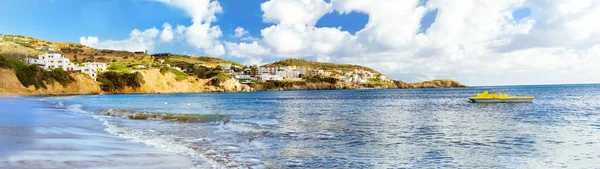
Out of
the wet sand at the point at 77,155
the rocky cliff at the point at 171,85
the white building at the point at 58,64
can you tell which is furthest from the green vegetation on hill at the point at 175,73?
the wet sand at the point at 77,155

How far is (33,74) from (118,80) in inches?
1368

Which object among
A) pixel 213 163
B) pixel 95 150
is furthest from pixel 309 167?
pixel 95 150

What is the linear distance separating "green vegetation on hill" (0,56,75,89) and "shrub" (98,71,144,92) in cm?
1835

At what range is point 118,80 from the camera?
397ft

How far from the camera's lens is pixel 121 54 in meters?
189

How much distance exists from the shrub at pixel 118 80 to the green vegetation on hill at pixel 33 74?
1835 cm

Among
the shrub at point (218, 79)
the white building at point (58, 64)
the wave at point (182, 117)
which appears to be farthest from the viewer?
the shrub at point (218, 79)

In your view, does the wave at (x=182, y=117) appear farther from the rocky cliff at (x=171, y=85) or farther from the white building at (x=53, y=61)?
the white building at (x=53, y=61)

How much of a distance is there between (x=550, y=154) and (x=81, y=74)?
383 ft

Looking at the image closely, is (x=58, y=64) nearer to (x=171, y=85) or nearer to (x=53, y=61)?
(x=53, y=61)

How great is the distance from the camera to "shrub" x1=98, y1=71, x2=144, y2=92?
11719 centimetres

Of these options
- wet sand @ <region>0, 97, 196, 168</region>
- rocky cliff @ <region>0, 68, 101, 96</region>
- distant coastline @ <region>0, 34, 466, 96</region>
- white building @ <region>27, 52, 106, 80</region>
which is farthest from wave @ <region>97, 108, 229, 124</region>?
white building @ <region>27, 52, 106, 80</region>

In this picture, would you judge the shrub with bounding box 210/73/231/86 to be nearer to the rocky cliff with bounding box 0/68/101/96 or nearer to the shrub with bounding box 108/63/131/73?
the shrub with bounding box 108/63/131/73

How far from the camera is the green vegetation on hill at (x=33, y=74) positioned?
267 ft
